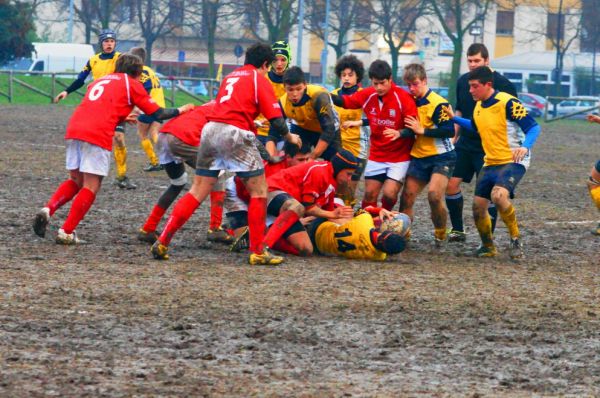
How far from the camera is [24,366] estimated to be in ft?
20.3

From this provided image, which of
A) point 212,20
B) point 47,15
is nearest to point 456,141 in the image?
point 212,20

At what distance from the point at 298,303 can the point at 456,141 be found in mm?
4402

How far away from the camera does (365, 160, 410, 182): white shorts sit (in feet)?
37.8

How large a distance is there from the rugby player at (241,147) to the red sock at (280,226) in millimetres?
314

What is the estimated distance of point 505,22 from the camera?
84812 millimetres

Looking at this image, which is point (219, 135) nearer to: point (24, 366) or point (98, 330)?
point (98, 330)

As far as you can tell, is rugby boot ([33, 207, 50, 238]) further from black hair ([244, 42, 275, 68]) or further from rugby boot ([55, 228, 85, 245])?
black hair ([244, 42, 275, 68])

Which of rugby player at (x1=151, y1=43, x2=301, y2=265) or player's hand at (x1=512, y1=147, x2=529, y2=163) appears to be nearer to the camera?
rugby player at (x1=151, y1=43, x2=301, y2=265)

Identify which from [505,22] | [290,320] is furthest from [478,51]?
[505,22]

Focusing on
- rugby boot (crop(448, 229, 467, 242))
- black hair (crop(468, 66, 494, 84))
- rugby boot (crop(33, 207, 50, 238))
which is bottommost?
rugby boot (crop(448, 229, 467, 242))

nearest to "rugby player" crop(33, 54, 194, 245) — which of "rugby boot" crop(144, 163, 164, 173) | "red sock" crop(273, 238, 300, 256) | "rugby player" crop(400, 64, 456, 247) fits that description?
"red sock" crop(273, 238, 300, 256)

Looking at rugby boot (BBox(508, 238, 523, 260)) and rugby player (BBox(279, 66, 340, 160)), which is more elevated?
rugby player (BBox(279, 66, 340, 160))

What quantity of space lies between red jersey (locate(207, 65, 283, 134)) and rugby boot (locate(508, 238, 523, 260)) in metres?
2.44

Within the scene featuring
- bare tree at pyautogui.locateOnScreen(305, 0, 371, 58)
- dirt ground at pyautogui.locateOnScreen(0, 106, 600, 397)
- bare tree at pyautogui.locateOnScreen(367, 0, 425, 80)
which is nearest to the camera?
dirt ground at pyautogui.locateOnScreen(0, 106, 600, 397)
